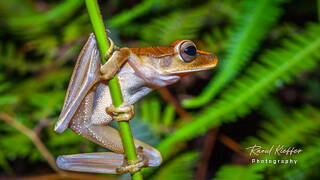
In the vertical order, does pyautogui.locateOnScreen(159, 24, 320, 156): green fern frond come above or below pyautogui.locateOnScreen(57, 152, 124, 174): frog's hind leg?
above

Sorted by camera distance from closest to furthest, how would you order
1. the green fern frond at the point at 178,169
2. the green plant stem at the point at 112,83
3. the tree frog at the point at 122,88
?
the green plant stem at the point at 112,83
the tree frog at the point at 122,88
the green fern frond at the point at 178,169

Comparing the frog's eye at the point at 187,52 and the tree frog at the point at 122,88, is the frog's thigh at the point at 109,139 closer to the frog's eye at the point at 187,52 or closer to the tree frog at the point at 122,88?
the tree frog at the point at 122,88

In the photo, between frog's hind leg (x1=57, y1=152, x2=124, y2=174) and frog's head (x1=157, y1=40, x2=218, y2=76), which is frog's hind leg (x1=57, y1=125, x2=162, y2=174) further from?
frog's head (x1=157, y1=40, x2=218, y2=76)

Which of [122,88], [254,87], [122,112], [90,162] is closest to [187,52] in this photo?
[122,88]

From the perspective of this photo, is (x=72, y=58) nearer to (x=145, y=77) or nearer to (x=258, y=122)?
(x=258, y=122)

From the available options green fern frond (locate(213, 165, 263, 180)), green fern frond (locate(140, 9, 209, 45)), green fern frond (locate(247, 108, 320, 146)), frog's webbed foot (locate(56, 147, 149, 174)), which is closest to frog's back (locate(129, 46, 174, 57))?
frog's webbed foot (locate(56, 147, 149, 174))

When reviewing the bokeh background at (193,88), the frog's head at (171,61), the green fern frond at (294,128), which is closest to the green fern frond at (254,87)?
the bokeh background at (193,88)

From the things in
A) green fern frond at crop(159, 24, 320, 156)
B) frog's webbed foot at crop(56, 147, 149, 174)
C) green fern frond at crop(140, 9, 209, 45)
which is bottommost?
frog's webbed foot at crop(56, 147, 149, 174)
